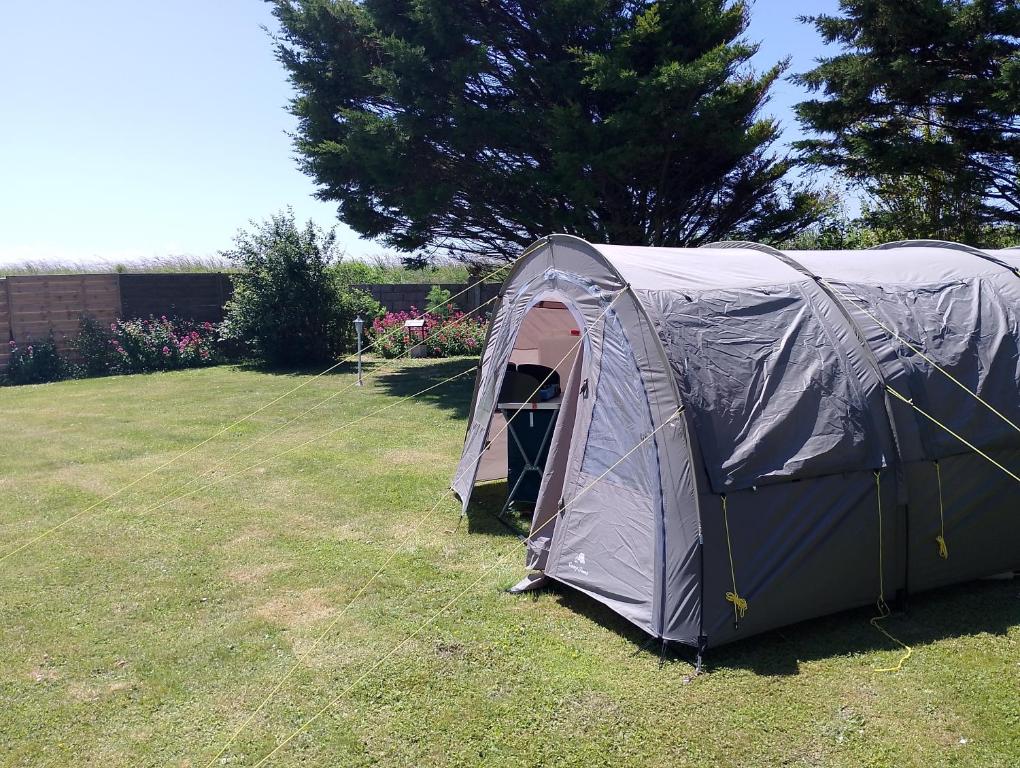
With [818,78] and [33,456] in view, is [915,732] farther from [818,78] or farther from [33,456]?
[818,78]

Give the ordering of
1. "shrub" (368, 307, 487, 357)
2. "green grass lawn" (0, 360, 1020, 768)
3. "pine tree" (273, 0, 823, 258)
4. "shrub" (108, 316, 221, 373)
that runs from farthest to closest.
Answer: "shrub" (368, 307, 487, 357)
"shrub" (108, 316, 221, 373)
"pine tree" (273, 0, 823, 258)
"green grass lawn" (0, 360, 1020, 768)

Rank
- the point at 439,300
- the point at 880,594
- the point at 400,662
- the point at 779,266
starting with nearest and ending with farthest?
the point at 400,662 < the point at 880,594 < the point at 779,266 < the point at 439,300

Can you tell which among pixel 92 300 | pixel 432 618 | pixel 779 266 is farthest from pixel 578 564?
pixel 92 300

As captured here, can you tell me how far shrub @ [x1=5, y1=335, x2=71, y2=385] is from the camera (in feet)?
49.5

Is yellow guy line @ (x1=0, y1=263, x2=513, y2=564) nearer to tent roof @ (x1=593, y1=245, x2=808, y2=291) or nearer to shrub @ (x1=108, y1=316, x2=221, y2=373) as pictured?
tent roof @ (x1=593, y1=245, x2=808, y2=291)

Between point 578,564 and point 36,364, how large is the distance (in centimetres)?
1354

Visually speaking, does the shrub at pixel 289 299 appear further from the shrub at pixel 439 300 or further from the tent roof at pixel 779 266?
the tent roof at pixel 779 266

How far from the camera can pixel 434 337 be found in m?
17.2

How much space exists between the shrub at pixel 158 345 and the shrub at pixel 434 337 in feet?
10.8

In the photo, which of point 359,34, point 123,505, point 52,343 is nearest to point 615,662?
point 123,505

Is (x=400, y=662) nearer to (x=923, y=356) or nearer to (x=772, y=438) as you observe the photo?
(x=772, y=438)

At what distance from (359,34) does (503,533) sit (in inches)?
404

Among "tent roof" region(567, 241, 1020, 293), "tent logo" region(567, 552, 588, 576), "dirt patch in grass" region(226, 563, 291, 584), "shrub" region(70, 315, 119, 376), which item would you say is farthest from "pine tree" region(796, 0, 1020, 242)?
"shrub" region(70, 315, 119, 376)

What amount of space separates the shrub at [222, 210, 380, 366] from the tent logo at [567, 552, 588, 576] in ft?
38.7
